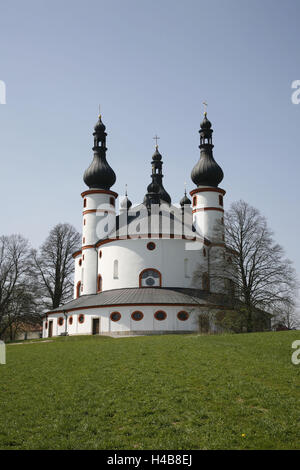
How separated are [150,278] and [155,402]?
31.0 m

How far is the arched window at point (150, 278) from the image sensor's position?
4294 centimetres

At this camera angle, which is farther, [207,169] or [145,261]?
[207,169]

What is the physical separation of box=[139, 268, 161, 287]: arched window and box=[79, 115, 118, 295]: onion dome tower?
21.7ft

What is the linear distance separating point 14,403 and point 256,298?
82.7ft

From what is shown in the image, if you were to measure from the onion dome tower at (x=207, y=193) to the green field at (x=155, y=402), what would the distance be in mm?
28455

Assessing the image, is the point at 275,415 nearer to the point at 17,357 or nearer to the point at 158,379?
the point at 158,379

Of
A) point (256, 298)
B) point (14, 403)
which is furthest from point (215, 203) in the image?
point (14, 403)

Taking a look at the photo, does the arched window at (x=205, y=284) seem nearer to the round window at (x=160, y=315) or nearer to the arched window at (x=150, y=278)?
the arched window at (x=150, y=278)

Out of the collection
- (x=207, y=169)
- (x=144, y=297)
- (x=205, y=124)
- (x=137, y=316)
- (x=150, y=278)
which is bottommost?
(x=137, y=316)

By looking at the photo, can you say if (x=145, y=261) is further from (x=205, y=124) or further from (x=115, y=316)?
(x=205, y=124)

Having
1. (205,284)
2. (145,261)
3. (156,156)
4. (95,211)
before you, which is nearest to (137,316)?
(145,261)

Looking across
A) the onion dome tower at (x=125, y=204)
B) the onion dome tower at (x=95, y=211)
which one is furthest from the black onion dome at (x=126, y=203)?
the onion dome tower at (x=95, y=211)

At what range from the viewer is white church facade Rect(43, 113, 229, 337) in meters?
39.3

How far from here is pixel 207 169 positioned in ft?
156
